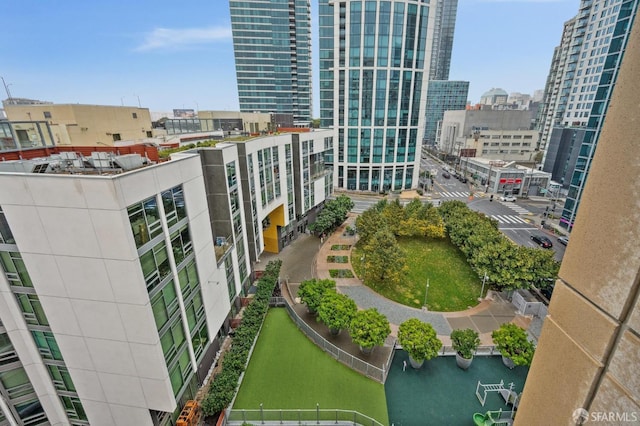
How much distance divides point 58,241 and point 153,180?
4.75 metres

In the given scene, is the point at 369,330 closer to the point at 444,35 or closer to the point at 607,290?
the point at 607,290

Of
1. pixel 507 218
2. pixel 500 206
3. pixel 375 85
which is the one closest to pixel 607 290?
pixel 507 218

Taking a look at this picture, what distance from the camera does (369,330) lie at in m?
22.3

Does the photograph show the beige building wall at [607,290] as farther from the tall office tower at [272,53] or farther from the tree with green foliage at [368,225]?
the tall office tower at [272,53]

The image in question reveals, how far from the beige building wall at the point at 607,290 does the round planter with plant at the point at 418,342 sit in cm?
Result: 1948

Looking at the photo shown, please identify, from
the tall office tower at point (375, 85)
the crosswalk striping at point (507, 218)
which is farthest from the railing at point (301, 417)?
the tall office tower at point (375, 85)

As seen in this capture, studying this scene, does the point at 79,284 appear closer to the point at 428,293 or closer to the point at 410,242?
the point at 428,293

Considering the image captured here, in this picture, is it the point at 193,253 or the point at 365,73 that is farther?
the point at 365,73

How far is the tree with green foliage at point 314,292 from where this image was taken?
26375mm

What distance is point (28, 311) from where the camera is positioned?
14.7 m

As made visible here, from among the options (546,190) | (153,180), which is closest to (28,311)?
(153,180)

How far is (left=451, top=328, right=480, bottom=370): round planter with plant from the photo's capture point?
2198 centimetres

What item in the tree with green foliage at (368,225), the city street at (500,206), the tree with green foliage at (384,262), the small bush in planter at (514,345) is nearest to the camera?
the small bush in planter at (514,345)

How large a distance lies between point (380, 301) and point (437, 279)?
8.46m
